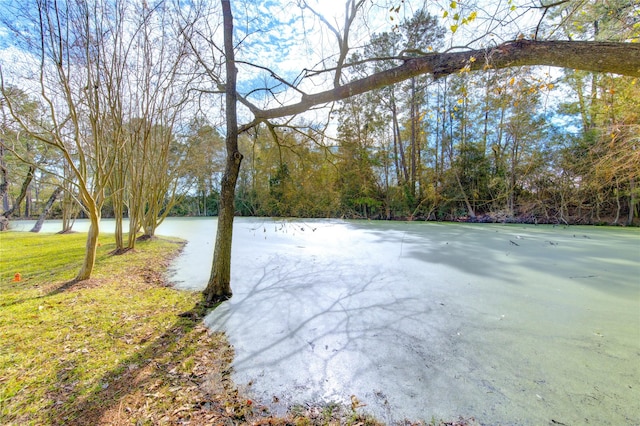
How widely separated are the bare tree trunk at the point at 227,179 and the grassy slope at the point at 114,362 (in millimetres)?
275

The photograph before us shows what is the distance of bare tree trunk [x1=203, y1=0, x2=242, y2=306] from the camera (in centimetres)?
245

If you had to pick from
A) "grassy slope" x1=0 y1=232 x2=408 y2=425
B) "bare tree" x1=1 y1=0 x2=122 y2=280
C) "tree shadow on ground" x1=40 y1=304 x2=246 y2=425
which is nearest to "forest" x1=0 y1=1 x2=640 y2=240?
"bare tree" x1=1 y1=0 x2=122 y2=280

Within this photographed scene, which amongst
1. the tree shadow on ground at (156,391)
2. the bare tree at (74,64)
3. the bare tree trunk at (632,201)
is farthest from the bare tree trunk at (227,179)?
the bare tree trunk at (632,201)

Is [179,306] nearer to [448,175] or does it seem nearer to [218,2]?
[218,2]

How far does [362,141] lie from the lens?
966 cm

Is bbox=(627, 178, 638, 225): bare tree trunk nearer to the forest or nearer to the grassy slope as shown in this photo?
the forest

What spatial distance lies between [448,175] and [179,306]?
11.3 meters

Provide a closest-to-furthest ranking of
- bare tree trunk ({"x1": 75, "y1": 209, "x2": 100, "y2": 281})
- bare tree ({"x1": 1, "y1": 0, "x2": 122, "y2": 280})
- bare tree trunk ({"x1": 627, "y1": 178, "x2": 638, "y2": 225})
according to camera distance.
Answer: bare tree ({"x1": 1, "y1": 0, "x2": 122, "y2": 280}) < bare tree trunk ({"x1": 75, "y1": 209, "x2": 100, "y2": 281}) < bare tree trunk ({"x1": 627, "y1": 178, "x2": 638, "y2": 225})

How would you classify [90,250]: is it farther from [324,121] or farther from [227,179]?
[324,121]

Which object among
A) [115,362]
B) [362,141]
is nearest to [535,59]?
[115,362]

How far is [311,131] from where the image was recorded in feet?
9.93

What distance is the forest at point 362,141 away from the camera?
8.13 ft

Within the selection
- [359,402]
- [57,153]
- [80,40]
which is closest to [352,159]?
[359,402]

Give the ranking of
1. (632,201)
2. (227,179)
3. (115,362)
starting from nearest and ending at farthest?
(115,362) < (227,179) < (632,201)
